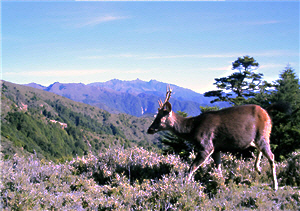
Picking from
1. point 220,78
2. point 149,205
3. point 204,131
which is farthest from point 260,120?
point 220,78

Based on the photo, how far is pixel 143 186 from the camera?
599 cm

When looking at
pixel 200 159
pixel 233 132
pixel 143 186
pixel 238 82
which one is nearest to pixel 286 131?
pixel 233 132

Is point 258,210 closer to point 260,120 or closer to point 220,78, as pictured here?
point 260,120

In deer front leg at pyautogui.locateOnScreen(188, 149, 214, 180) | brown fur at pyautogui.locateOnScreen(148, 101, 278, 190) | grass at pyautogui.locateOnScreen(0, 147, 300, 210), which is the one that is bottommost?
grass at pyautogui.locateOnScreen(0, 147, 300, 210)

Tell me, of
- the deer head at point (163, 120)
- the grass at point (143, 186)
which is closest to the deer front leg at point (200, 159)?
the grass at point (143, 186)

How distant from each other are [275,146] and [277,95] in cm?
276

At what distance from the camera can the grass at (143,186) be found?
4.94 m

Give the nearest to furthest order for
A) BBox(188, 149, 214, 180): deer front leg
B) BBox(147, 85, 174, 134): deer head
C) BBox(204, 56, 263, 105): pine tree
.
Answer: BBox(188, 149, 214, 180): deer front leg
BBox(147, 85, 174, 134): deer head
BBox(204, 56, 263, 105): pine tree

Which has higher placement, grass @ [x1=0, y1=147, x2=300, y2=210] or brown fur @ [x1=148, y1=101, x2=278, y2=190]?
brown fur @ [x1=148, y1=101, x2=278, y2=190]

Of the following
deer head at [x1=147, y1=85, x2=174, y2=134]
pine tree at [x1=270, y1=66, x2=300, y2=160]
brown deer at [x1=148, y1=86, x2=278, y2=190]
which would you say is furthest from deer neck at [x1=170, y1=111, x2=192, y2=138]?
pine tree at [x1=270, y1=66, x2=300, y2=160]

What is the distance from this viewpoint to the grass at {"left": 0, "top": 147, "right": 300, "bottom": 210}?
494cm

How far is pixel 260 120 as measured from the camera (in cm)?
602

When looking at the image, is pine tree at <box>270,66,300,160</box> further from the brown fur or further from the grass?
the brown fur

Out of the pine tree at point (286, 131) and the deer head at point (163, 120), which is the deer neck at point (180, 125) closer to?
the deer head at point (163, 120)
